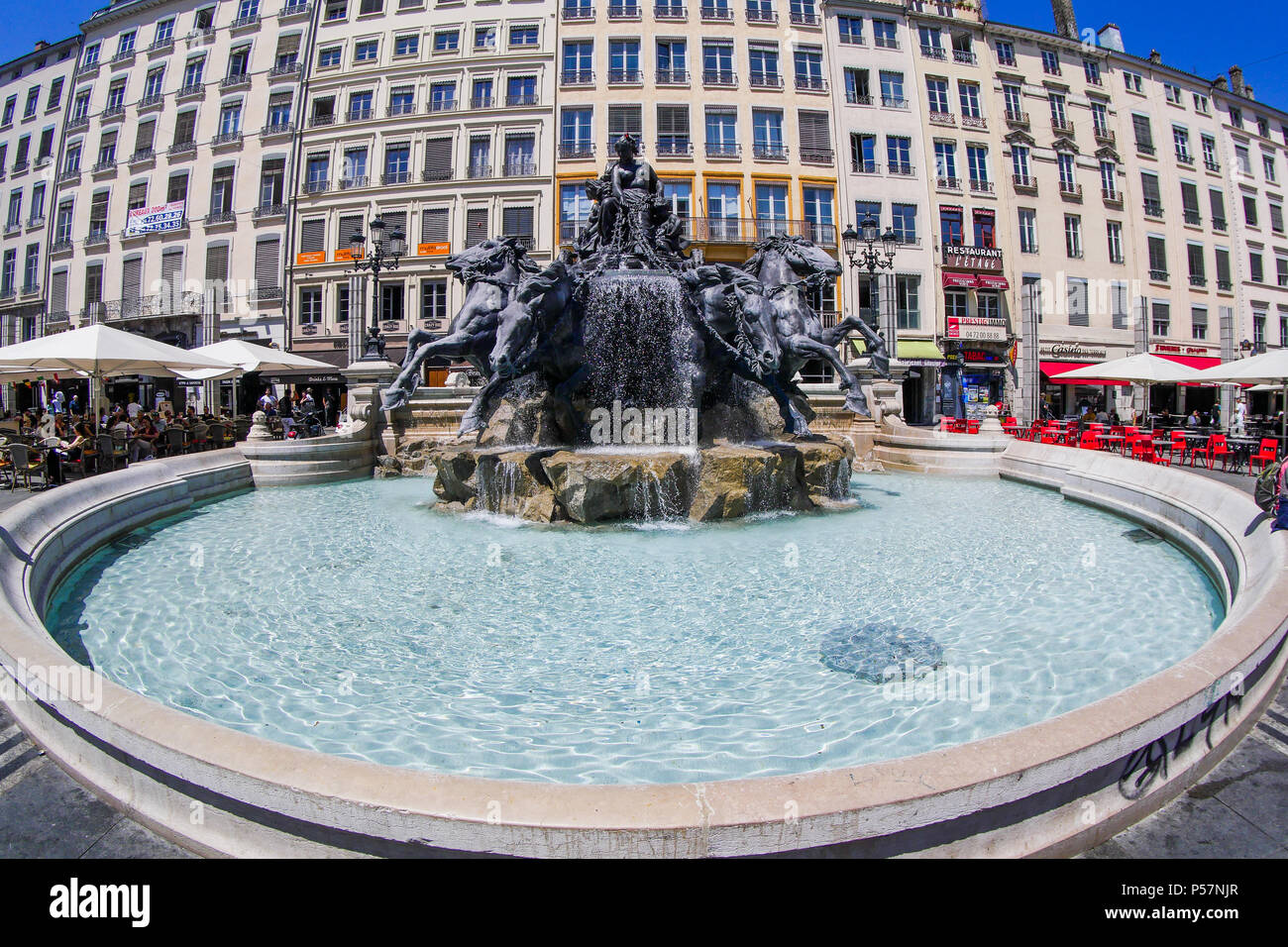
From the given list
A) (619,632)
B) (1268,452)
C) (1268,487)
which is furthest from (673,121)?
(619,632)

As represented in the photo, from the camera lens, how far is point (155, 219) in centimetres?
3325

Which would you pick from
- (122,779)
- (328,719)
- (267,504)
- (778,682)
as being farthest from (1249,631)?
(267,504)

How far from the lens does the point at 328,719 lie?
10.2 feet

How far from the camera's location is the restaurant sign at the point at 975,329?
3009 centimetres

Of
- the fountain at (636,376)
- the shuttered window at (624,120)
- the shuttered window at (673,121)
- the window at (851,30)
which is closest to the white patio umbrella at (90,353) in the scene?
the fountain at (636,376)

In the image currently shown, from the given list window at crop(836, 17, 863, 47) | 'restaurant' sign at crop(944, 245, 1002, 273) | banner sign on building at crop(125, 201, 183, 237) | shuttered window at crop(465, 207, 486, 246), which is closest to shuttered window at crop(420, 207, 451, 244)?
shuttered window at crop(465, 207, 486, 246)

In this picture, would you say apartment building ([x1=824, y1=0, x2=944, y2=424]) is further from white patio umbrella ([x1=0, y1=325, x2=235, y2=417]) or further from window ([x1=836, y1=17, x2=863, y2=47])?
white patio umbrella ([x1=0, y1=325, x2=235, y2=417])

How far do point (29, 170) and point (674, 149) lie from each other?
123ft

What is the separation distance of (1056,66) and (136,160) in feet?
154

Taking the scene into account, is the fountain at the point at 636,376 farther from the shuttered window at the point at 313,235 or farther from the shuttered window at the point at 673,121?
the shuttered window at the point at 313,235

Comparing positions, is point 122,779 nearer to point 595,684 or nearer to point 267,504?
point 595,684

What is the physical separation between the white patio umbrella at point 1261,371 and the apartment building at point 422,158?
19.7m

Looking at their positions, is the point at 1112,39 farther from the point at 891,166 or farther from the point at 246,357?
the point at 246,357

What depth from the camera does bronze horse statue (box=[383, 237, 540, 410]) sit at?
33.1 feet
